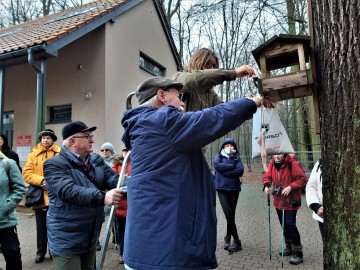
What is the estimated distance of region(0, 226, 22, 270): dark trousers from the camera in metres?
3.65

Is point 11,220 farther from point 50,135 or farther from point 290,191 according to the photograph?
point 290,191

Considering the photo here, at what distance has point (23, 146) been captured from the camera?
35.2 feet

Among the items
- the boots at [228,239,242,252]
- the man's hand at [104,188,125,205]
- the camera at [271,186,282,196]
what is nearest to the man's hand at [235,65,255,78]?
the man's hand at [104,188,125,205]

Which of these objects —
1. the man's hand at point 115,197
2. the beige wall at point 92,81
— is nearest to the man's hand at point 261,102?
the man's hand at point 115,197

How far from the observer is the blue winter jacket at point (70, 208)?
8.76 ft

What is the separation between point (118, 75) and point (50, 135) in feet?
18.2

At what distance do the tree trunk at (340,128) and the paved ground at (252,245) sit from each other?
312 centimetres

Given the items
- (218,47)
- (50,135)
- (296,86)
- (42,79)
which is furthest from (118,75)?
(218,47)

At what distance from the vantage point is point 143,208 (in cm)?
175

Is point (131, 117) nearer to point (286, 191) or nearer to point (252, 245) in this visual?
point (286, 191)

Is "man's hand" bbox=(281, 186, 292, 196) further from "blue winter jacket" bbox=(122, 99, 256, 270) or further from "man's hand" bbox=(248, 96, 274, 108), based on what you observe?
"blue winter jacket" bbox=(122, 99, 256, 270)

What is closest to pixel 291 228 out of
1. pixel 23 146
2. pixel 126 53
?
pixel 126 53

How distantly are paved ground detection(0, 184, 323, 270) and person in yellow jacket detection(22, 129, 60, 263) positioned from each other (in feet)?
0.93

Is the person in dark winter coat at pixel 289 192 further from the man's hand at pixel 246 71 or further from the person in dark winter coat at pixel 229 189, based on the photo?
the man's hand at pixel 246 71
